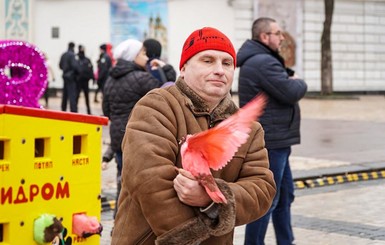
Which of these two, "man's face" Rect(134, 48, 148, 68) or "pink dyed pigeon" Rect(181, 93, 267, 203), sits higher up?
"man's face" Rect(134, 48, 148, 68)

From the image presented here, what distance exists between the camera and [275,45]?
7.18 metres

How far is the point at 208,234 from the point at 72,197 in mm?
1533

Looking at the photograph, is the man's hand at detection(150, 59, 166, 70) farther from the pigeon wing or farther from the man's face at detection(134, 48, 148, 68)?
the pigeon wing

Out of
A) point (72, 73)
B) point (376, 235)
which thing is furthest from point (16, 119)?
point (72, 73)

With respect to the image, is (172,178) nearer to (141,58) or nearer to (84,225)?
(84,225)

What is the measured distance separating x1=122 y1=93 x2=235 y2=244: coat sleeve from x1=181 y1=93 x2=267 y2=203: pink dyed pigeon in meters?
0.14

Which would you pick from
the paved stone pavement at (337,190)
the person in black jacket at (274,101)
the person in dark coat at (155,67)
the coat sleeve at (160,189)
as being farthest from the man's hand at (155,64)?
the coat sleeve at (160,189)

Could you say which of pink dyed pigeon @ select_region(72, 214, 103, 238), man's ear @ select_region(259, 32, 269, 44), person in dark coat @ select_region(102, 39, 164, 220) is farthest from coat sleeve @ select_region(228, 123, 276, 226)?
person in dark coat @ select_region(102, 39, 164, 220)

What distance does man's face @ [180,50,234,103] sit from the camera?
3.42 meters

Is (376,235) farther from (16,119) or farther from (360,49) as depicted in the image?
(360,49)

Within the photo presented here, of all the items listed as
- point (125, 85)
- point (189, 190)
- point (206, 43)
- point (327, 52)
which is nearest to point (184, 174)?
point (189, 190)

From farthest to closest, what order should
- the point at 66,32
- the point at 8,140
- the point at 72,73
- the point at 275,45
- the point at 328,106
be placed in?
the point at 66,32
the point at 328,106
the point at 72,73
the point at 275,45
the point at 8,140

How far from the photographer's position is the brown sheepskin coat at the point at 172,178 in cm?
321

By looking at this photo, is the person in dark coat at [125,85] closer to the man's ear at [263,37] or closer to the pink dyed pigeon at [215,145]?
the man's ear at [263,37]
